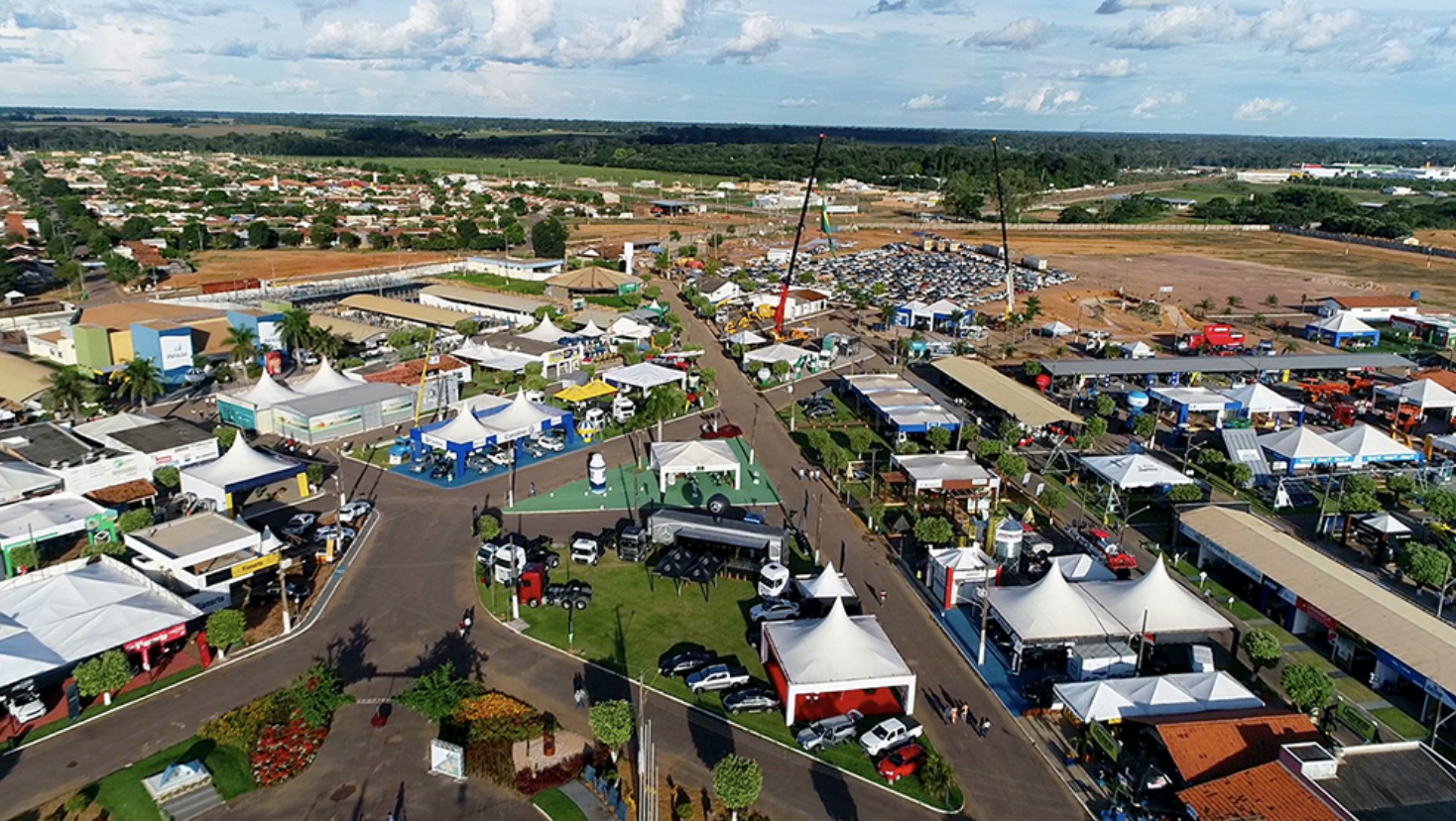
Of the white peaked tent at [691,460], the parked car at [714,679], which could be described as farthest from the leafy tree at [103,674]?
the white peaked tent at [691,460]

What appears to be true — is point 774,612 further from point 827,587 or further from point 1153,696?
point 1153,696

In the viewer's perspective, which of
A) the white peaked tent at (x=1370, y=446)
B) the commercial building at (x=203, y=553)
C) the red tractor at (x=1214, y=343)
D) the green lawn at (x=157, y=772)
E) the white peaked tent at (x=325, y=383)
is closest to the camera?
the green lawn at (x=157, y=772)

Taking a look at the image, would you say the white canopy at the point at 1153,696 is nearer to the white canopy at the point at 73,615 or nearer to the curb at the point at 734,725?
the curb at the point at 734,725

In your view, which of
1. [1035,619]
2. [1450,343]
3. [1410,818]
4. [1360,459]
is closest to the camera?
[1410,818]

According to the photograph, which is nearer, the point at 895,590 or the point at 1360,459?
the point at 895,590

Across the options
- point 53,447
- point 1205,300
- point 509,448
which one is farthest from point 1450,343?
point 53,447

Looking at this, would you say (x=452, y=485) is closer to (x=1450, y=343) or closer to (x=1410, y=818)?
(x=1410, y=818)
